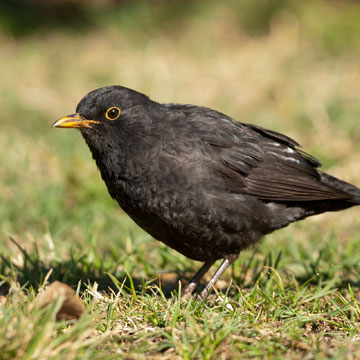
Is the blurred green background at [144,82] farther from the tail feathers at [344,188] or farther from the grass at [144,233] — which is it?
the tail feathers at [344,188]

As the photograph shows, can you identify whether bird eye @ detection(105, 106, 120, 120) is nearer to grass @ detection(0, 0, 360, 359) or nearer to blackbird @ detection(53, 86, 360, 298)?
blackbird @ detection(53, 86, 360, 298)

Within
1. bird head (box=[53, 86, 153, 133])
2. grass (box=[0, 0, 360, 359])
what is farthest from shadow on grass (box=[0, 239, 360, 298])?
bird head (box=[53, 86, 153, 133])

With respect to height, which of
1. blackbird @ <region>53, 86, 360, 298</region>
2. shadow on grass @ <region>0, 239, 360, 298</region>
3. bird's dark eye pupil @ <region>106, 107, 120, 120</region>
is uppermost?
bird's dark eye pupil @ <region>106, 107, 120, 120</region>

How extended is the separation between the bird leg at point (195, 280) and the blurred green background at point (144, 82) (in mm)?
405

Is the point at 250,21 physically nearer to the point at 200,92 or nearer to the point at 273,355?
the point at 200,92

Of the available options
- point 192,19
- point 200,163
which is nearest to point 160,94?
point 192,19

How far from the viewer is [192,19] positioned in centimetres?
1221

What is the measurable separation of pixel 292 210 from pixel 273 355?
1.81 metres

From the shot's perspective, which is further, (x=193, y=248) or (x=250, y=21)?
(x=250, y=21)

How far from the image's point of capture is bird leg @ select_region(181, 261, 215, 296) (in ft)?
15.4

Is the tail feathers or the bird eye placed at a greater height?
the bird eye

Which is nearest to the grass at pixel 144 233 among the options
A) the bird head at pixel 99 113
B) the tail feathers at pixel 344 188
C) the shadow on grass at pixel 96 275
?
the shadow on grass at pixel 96 275

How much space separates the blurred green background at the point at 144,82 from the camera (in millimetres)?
6262

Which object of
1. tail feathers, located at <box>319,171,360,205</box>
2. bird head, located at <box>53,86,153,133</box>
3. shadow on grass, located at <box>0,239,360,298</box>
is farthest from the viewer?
tail feathers, located at <box>319,171,360,205</box>
